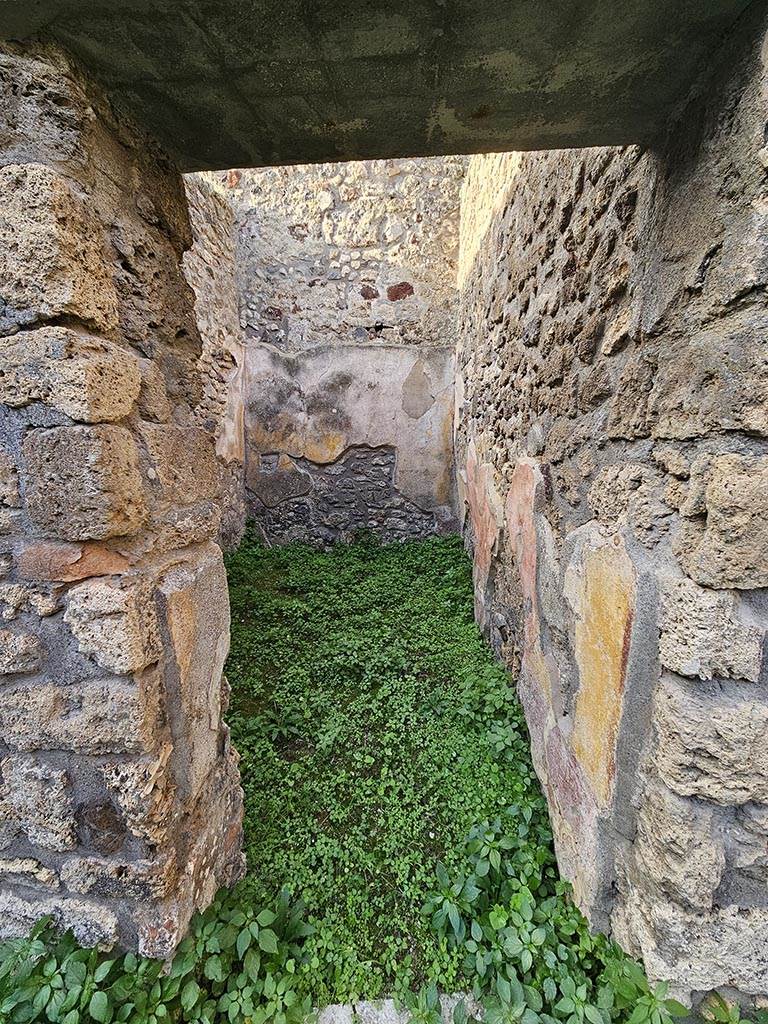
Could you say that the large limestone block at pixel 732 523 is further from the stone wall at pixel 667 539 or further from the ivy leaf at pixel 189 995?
the ivy leaf at pixel 189 995

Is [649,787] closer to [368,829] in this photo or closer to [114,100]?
[368,829]

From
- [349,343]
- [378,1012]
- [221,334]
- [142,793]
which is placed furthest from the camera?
[349,343]

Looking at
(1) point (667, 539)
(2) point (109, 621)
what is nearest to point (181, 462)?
(2) point (109, 621)

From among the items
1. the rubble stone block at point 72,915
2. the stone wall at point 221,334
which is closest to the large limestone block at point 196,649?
the rubble stone block at point 72,915

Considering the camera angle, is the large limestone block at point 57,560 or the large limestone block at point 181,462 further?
the large limestone block at point 181,462

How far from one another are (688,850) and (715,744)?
0.94 ft

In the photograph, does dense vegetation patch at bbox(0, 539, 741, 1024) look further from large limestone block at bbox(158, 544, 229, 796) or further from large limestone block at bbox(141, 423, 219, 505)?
large limestone block at bbox(141, 423, 219, 505)

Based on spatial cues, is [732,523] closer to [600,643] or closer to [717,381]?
[717,381]

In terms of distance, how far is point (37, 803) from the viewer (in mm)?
1221

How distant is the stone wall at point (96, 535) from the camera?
3.35ft

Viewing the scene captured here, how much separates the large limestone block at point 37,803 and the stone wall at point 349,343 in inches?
151

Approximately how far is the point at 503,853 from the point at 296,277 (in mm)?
5025

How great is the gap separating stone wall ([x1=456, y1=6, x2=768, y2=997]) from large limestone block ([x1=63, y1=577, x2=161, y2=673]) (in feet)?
4.23

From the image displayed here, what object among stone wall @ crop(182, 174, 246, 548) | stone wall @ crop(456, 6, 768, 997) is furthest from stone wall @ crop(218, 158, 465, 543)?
stone wall @ crop(456, 6, 768, 997)
